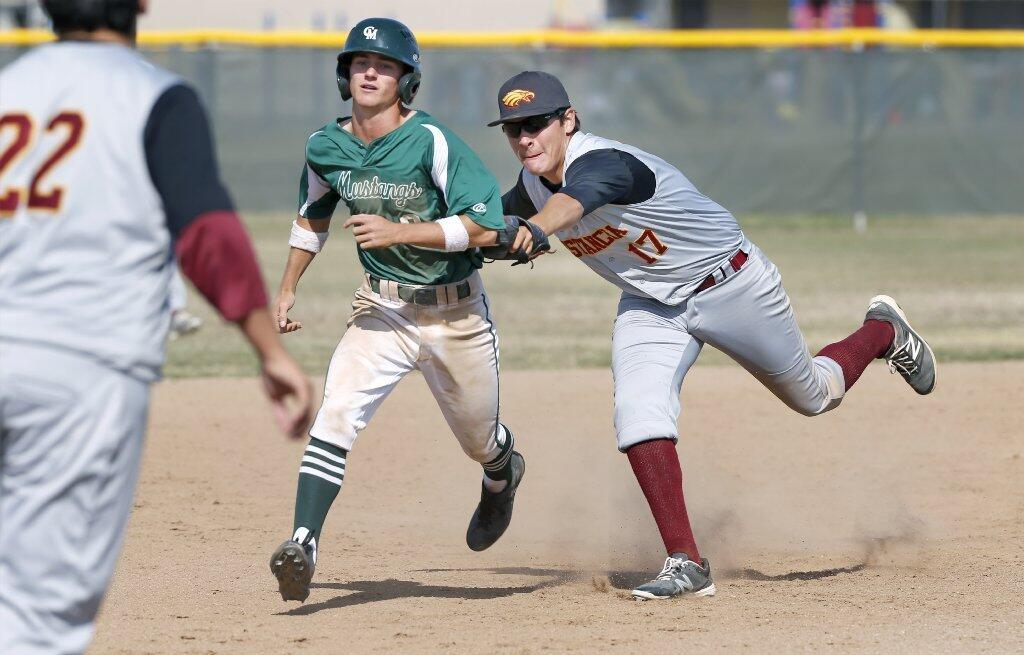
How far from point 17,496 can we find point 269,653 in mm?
1597

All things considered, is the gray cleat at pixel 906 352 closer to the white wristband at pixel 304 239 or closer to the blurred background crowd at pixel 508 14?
the white wristband at pixel 304 239

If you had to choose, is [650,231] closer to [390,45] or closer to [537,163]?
[537,163]

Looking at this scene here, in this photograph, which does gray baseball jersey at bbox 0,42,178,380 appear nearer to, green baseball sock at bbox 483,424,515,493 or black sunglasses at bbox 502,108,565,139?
black sunglasses at bbox 502,108,565,139

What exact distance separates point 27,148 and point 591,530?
3.97m

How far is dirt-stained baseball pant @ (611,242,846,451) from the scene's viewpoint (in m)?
5.07

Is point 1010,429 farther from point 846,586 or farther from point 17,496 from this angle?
point 17,496

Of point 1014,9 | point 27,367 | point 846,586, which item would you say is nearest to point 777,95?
point 846,586

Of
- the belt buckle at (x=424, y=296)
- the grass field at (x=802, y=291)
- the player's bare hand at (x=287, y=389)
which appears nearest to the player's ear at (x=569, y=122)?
the belt buckle at (x=424, y=296)

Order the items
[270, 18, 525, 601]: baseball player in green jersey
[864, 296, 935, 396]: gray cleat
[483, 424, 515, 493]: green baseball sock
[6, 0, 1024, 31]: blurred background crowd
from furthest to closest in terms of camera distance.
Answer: [6, 0, 1024, 31]: blurred background crowd, [864, 296, 935, 396]: gray cleat, [483, 424, 515, 493]: green baseball sock, [270, 18, 525, 601]: baseball player in green jersey

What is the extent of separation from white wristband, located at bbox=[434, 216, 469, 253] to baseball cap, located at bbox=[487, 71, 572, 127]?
1.52ft

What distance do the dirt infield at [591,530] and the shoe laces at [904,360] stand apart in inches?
25.3

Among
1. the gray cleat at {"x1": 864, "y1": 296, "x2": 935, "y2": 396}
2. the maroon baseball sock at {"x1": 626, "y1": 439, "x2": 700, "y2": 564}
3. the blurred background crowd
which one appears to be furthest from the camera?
the blurred background crowd

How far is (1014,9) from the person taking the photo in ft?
123

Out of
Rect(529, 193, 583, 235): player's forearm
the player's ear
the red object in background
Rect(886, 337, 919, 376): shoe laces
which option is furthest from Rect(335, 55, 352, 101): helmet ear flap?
the red object in background
